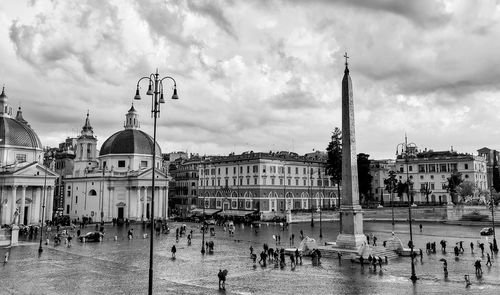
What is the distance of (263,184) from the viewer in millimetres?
72125

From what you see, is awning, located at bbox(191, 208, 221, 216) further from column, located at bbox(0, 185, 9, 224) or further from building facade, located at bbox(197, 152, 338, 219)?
column, located at bbox(0, 185, 9, 224)

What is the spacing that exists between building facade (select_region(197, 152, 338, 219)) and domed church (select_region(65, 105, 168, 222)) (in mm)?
9546

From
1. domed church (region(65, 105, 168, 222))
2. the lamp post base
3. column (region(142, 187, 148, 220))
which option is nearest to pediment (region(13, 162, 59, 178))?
domed church (region(65, 105, 168, 222))

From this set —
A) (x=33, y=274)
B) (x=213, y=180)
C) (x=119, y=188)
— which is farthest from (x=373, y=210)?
(x=33, y=274)

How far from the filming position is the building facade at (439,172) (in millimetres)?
93750

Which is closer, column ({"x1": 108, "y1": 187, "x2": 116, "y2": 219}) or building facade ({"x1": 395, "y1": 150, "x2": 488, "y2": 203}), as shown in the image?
column ({"x1": 108, "y1": 187, "x2": 116, "y2": 219})

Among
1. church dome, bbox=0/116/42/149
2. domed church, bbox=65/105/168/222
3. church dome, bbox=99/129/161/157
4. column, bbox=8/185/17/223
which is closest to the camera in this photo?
column, bbox=8/185/17/223

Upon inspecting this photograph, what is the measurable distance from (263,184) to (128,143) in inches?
900

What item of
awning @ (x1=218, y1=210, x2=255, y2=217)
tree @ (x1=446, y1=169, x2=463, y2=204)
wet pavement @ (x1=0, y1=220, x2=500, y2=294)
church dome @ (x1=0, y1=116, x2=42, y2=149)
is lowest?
wet pavement @ (x1=0, y1=220, x2=500, y2=294)

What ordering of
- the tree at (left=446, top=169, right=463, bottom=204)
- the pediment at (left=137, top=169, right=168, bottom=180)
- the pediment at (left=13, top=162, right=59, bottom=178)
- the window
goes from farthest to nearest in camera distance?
the tree at (left=446, top=169, right=463, bottom=204)
the pediment at (left=137, top=169, right=168, bottom=180)
the window
the pediment at (left=13, top=162, right=59, bottom=178)

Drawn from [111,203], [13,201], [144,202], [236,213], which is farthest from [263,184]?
[13,201]

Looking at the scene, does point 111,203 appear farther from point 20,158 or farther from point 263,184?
point 263,184

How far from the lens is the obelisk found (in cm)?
2909

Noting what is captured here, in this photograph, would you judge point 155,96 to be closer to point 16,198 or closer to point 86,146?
point 16,198
